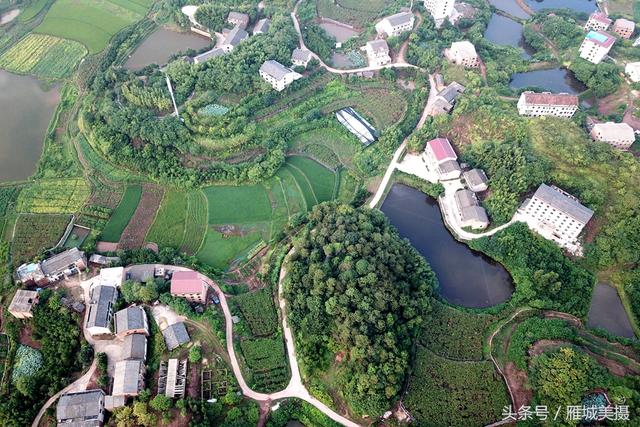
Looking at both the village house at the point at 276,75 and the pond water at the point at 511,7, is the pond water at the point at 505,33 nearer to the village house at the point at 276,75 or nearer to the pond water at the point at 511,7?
the pond water at the point at 511,7

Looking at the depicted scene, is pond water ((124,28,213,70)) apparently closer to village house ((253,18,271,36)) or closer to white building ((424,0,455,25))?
village house ((253,18,271,36))

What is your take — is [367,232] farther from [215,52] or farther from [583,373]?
[215,52]

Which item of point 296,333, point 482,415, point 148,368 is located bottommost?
point 148,368

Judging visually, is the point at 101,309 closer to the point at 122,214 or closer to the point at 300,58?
the point at 122,214

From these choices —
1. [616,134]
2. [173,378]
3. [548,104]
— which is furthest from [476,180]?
[173,378]

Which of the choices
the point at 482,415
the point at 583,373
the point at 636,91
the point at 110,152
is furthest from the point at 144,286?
the point at 636,91

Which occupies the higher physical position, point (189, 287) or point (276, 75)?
point (276, 75)

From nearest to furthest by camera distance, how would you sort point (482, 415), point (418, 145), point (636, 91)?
1. point (482, 415)
2. point (418, 145)
3. point (636, 91)

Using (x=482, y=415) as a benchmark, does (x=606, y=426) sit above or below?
above
